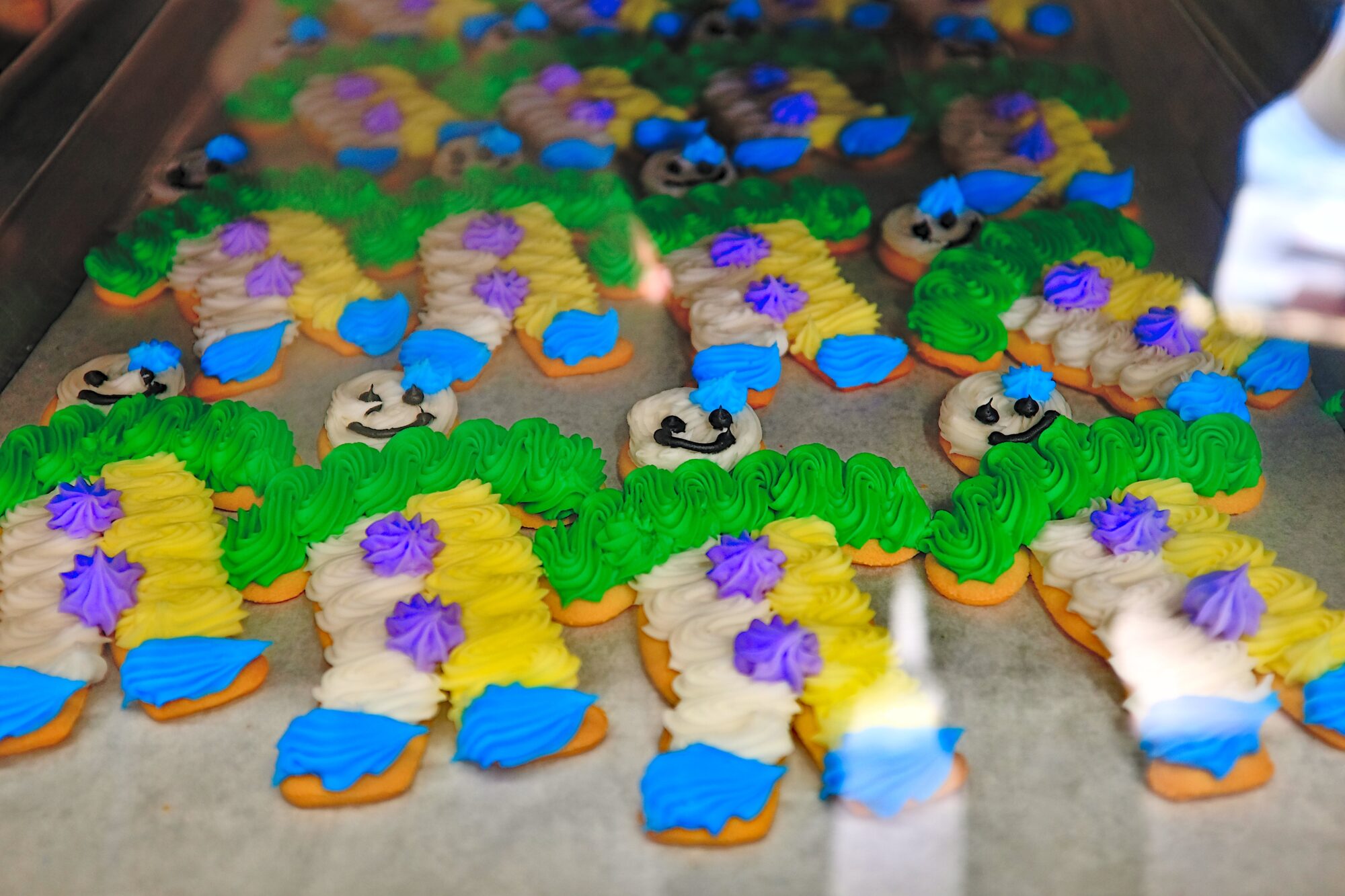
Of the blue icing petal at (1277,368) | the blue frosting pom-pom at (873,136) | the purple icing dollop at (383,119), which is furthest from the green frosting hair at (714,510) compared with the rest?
the purple icing dollop at (383,119)

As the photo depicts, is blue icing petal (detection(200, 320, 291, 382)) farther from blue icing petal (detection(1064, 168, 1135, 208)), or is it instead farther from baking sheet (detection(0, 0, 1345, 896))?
blue icing petal (detection(1064, 168, 1135, 208))

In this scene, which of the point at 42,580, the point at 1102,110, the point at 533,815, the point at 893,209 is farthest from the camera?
the point at 1102,110

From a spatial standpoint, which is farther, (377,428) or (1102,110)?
(1102,110)

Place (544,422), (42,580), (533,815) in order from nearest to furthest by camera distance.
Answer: (533,815) → (42,580) → (544,422)

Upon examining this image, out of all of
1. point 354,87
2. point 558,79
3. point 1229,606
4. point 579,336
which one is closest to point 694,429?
point 579,336

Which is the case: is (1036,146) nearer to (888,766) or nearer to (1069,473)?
(1069,473)

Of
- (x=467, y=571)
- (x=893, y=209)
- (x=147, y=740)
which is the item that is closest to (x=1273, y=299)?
(x=893, y=209)

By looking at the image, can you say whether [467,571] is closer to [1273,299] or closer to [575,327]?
[575,327]
